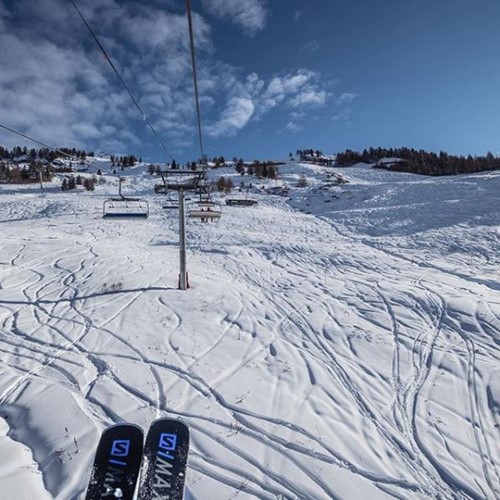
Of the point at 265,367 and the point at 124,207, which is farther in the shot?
the point at 124,207

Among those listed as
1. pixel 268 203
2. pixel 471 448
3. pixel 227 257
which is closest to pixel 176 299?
pixel 227 257

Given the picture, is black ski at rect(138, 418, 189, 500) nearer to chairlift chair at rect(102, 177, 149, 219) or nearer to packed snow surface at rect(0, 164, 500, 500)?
packed snow surface at rect(0, 164, 500, 500)

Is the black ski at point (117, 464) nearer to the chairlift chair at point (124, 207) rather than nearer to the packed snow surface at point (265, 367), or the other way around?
the packed snow surface at point (265, 367)

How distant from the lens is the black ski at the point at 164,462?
3.62 m

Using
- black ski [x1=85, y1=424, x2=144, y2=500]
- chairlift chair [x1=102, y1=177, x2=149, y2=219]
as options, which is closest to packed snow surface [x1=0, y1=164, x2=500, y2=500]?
black ski [x1=85, y1=424, x2=144, y2=500]

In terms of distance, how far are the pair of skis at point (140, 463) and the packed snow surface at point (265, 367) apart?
73cm

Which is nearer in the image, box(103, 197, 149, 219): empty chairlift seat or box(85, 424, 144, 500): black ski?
box(85, 424, 144, 500): black ski

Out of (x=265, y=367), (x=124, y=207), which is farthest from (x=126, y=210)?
(x=265, y=367)

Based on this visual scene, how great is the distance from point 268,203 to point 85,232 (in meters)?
21.9

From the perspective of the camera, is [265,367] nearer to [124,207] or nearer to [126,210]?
[124,207]

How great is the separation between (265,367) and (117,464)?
4025mm

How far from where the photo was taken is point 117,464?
149 inches

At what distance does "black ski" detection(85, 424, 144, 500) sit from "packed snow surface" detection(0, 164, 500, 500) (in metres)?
0.86

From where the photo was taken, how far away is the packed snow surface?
15.4ft
